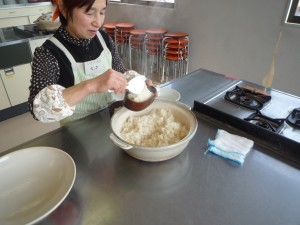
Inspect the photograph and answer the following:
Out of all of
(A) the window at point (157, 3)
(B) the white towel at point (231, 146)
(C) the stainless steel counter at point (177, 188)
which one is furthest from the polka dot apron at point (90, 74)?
(A) the window at point (157, 3)

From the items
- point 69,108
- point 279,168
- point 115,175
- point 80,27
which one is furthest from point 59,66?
point 279,168

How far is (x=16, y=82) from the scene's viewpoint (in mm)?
2469

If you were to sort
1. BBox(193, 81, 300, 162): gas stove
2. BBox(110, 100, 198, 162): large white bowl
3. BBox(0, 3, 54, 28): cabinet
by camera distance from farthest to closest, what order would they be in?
1. BBox(0, 3, 54, 28): cabinet
2. BBox(193, 81, 300, 162): gas stove
3. BBox(110, 100, 198, 162): large white bowl

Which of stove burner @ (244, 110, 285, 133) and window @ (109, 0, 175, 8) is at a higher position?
window @ (109, 0, 175, 8)

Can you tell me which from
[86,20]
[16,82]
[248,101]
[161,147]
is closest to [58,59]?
[86,20]

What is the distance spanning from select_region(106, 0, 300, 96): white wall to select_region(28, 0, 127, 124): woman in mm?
1909

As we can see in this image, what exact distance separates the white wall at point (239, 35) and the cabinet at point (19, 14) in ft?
6.80

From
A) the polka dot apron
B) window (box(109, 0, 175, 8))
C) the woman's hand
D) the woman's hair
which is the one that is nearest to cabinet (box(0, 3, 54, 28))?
window (box(109, 0, 175, 8))

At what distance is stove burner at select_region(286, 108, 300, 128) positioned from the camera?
0.92 metres

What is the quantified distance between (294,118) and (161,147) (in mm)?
638

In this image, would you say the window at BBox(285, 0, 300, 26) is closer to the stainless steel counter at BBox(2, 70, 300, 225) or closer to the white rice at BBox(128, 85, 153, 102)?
the stainless steel counter at BBox(2, 70, 300, 225)

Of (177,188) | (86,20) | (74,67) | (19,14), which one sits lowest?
(177,188)

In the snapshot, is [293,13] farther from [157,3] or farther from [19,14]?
[19,14]

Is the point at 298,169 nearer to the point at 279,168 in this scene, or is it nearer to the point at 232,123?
the point at 279,168
